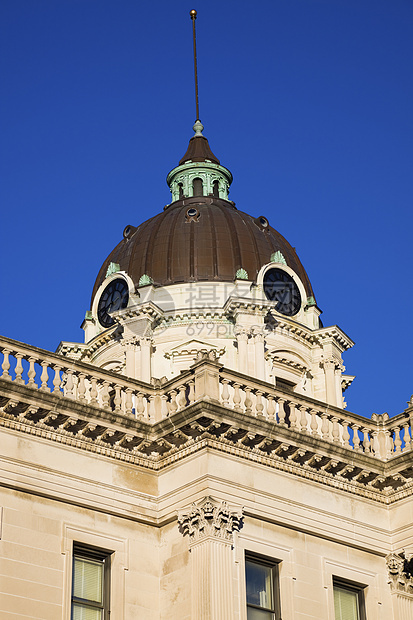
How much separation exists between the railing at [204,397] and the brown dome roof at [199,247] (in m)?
16.2

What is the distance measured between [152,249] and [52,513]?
72.9 ft

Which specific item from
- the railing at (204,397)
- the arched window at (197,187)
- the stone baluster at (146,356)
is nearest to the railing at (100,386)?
the railing at (204,397)

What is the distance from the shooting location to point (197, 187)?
48969mm

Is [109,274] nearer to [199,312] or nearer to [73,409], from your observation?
[199,312]

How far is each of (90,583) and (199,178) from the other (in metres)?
28.5

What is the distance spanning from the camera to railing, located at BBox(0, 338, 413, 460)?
77.5ft

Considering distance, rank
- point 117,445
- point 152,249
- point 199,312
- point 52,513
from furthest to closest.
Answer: point 152,249 → point 199,312 → point 117,445 → point 52,513

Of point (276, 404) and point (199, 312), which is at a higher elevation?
point (199, 312)

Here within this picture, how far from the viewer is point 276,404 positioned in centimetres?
2573

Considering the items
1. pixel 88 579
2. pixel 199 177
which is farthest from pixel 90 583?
pixel 199 177

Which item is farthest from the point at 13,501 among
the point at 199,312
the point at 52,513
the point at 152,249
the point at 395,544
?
the point at 152,249

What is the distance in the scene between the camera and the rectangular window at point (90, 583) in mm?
22359

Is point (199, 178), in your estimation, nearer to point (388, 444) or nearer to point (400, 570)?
point (388, 444)

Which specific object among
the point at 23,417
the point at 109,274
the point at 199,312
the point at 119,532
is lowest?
the point at 119,532
